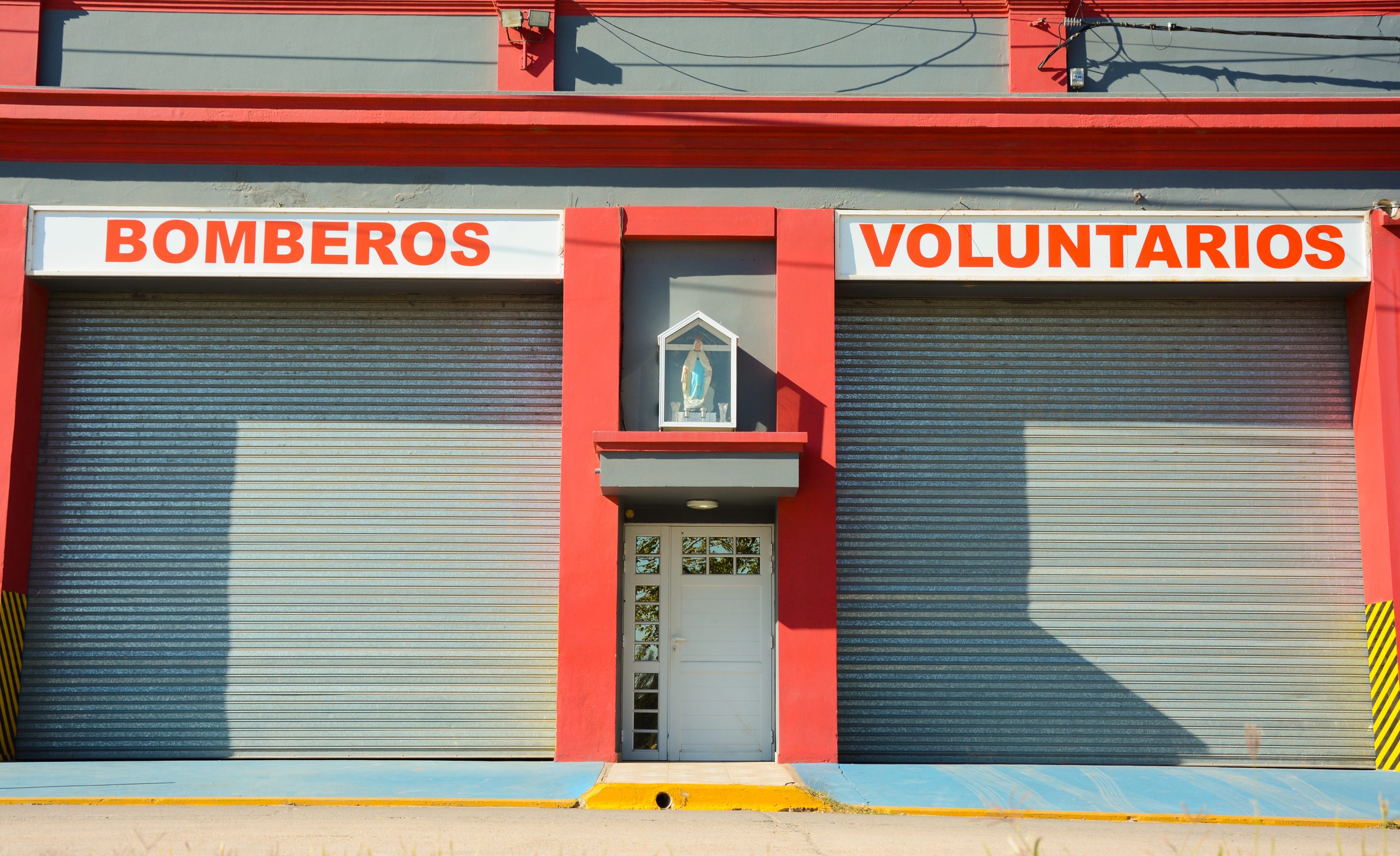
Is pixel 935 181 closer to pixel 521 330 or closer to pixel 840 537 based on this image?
pixel 840 537

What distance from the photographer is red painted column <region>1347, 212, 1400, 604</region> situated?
11.5 m

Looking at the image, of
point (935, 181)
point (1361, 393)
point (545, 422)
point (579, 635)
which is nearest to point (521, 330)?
point (545, 422)

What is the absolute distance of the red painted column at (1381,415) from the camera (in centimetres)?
1151

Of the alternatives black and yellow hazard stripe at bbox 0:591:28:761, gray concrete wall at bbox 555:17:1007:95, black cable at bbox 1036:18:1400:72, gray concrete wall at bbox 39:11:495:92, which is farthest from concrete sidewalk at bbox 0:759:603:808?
black cable at bbox 1036:18:1400:72

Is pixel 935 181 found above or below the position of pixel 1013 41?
below

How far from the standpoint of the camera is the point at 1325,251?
1180cm

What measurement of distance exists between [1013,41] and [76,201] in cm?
948

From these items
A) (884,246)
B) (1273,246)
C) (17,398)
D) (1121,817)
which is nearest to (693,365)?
(884,246)

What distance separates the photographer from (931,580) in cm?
1185

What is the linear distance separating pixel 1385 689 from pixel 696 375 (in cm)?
728

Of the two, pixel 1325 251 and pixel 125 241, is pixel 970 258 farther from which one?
pixel 125 241

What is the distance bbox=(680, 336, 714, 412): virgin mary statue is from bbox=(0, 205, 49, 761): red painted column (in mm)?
6433

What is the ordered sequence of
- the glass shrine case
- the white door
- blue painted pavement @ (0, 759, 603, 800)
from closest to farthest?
blue painted pavement @ (0, 759, 603, 800) < the glass shrine case < the white door

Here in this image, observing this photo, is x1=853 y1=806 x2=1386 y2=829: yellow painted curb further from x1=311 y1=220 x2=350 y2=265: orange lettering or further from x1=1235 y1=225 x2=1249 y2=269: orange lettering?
x1=311 y1=220 x2=350 y2=265: orange lettering
